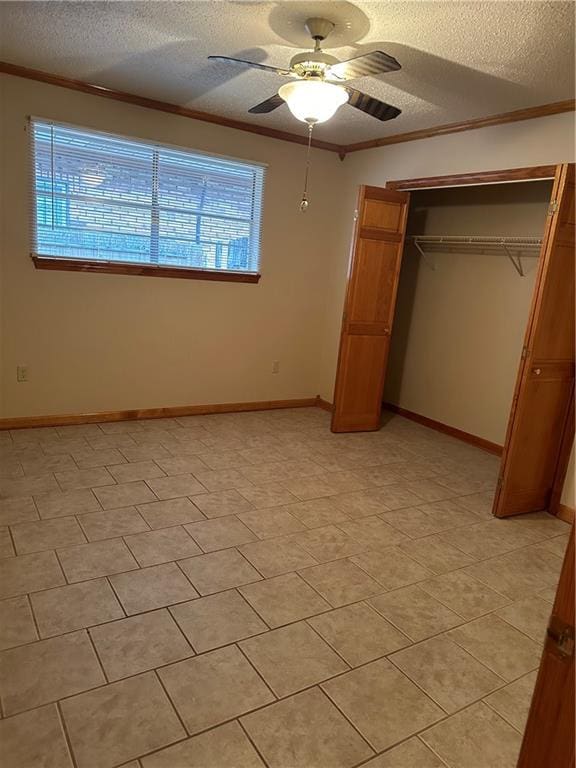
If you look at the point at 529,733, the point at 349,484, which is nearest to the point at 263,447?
the point at 349,484

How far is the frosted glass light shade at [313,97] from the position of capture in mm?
2377

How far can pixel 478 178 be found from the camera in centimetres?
375

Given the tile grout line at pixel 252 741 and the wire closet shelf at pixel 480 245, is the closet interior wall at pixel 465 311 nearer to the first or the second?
the wire closet shelf at pixel 480 245

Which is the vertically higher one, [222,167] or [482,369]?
[222,167]

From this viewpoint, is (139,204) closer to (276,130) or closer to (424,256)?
(276,130)

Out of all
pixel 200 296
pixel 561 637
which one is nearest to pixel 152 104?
pixel 200 296

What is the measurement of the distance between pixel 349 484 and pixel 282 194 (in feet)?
9.06

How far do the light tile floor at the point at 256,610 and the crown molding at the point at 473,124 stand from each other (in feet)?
8.31

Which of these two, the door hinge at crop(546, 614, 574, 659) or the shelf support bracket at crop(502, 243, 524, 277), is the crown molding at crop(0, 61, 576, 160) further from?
the door hinge at crop(546, 614, 574, 659)

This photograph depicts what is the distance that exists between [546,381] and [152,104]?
11.4 feet

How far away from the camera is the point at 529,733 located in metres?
0.86

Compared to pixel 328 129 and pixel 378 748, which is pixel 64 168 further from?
pixel 378 748

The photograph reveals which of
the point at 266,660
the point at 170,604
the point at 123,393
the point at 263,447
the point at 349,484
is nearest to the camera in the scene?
the point at 266,660

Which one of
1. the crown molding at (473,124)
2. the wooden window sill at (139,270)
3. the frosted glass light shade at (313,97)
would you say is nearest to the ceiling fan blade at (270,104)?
the frosted glass light shade at (313,97)
